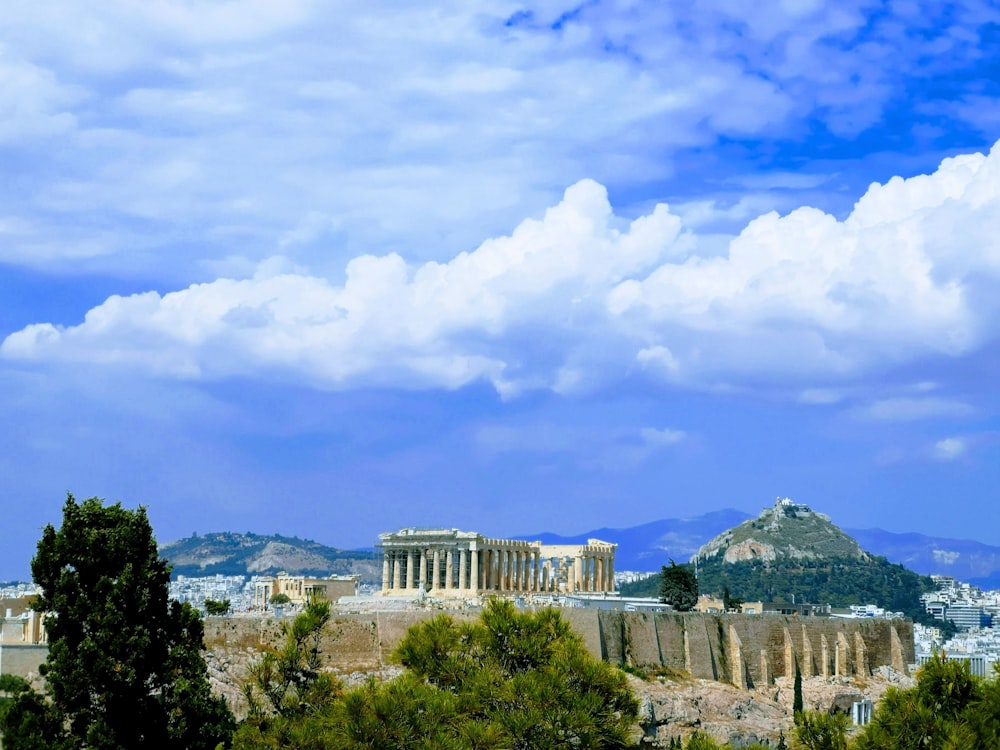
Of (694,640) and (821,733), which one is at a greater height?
(694,640)

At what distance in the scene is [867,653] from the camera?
85.9 m

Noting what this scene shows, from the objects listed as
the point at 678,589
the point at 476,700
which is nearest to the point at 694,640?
the point at 678,589

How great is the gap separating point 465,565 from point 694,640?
1900 centimetres

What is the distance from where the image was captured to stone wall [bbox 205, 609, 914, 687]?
60.6 m

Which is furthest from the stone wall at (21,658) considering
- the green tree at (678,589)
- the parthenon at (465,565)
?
the green tree at (678,589)

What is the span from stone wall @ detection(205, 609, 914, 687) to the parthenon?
550 inches

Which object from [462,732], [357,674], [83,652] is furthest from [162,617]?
[357,674]

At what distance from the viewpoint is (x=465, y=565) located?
87.1m

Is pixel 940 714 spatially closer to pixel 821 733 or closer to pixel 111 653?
pixel 821 733

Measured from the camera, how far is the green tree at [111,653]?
41.1 m

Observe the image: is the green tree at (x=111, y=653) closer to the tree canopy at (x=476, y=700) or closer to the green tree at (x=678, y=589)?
the tree canopy at (x=476, y=700)

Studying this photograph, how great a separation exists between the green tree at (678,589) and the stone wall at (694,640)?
5.51 metres

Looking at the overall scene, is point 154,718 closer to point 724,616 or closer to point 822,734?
point 822,734

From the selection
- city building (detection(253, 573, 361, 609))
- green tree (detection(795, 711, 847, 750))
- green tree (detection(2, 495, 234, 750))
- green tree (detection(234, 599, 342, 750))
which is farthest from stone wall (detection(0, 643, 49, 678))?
green tree (detection(795, 711, 847, 750))
